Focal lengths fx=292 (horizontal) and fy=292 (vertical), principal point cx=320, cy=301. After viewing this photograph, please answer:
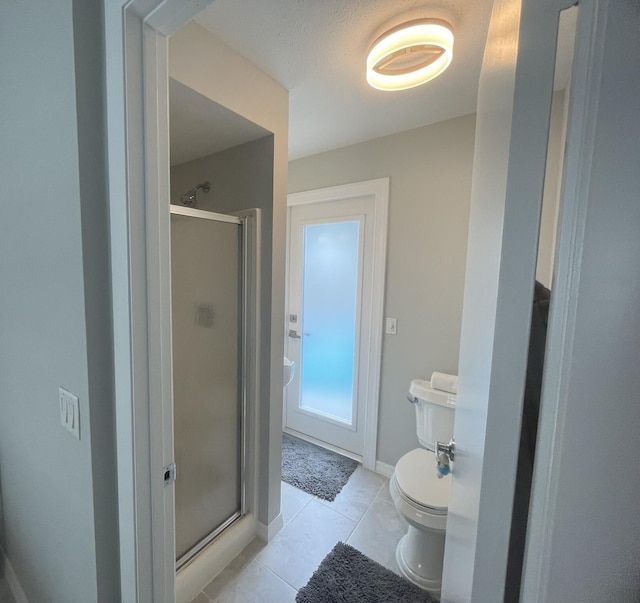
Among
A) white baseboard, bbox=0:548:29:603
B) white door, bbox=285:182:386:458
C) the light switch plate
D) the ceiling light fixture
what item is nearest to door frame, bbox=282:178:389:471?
white door, bbox=285:182:386:458

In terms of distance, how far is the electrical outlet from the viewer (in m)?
2.02

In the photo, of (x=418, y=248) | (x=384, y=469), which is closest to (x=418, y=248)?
(x=418, y=248)

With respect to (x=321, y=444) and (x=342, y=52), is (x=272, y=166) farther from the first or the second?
(x=321, y=444)

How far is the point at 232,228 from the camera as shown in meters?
1.42

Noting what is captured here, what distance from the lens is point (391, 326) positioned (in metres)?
2.04

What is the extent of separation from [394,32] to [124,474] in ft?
5.42

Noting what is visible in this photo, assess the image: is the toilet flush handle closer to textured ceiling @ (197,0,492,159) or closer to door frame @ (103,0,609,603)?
door frame @ (103,0,609,603)

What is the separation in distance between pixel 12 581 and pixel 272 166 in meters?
2.15

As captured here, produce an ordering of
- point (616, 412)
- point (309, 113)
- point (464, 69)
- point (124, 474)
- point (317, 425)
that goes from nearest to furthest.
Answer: point (616, 412), point (124, 474), point (464, 69), point (309, 113), point (317, 425)

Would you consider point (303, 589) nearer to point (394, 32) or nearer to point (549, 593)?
point (549, 593)

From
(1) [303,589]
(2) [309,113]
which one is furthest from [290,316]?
(1) [303,589]

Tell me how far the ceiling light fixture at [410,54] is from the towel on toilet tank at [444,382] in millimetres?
Answer: 1489

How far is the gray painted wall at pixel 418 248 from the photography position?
1774 mm

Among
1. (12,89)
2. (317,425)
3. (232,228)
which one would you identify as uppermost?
(12,89)
